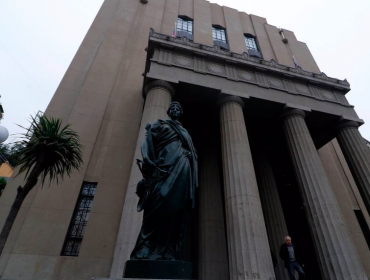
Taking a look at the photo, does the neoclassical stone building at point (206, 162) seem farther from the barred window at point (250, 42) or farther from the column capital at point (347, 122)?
the barred window at point (250, 42)

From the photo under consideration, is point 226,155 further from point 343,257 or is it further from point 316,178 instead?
point 343,257

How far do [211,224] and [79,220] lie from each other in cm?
648

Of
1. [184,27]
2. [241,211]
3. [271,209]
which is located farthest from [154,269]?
[184,27]

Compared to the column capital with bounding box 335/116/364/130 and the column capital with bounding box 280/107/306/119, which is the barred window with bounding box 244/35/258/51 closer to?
the column capital with bounding box 280/107/306/119

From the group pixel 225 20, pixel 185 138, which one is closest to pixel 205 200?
pixel 185 138

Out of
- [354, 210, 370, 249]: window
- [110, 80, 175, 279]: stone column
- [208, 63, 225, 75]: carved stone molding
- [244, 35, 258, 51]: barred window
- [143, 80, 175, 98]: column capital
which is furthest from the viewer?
[244, 35, 258, 51]: barred window

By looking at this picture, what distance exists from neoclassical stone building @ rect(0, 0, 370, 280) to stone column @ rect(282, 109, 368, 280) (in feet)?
0.15

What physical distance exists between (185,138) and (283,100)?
10.9 meters

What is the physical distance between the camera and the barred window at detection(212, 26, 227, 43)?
19719 millimetres

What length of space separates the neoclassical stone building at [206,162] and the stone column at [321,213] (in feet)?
0.15

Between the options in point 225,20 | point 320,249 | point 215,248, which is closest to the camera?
point 320,249

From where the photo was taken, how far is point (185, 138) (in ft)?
12.4

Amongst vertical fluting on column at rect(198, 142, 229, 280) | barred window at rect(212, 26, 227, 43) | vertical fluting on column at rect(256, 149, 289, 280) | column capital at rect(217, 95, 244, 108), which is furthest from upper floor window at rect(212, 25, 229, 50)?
vertical fluting on column at rect(198, 142, 229, 280)

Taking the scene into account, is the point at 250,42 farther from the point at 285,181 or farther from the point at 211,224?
the point at 211,224
